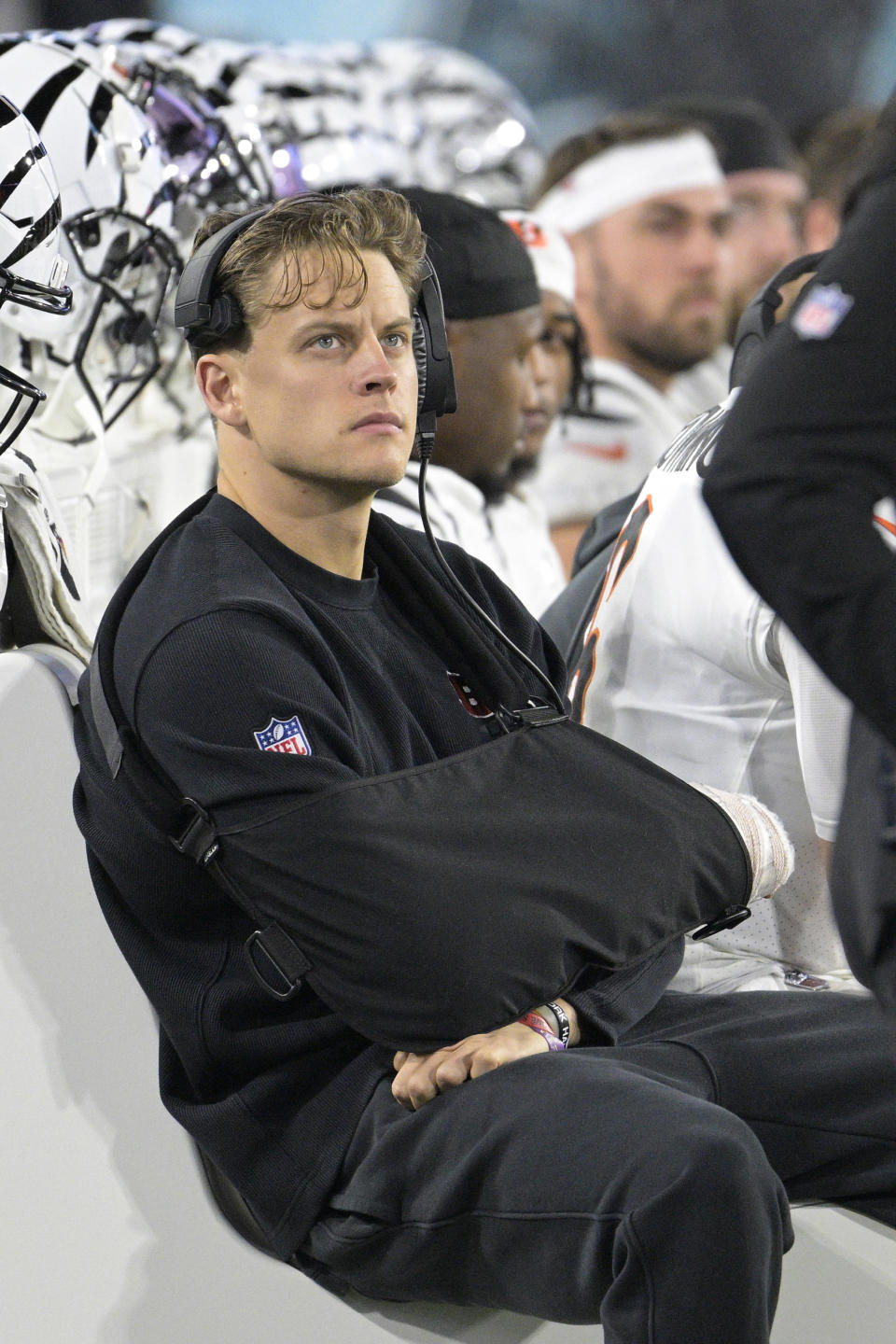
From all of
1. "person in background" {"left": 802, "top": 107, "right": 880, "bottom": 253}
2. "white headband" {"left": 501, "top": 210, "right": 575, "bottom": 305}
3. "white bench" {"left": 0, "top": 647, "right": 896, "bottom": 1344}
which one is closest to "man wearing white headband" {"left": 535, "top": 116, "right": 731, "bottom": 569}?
"person in background" {"left": 802, "top": 107, "right": 880, "bottom": 253}

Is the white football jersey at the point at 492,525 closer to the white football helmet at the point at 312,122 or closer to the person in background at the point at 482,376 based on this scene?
the person in background at the point at 482,376

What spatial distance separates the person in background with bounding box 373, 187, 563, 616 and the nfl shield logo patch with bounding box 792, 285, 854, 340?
1.44m

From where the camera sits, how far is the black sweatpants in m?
1.14

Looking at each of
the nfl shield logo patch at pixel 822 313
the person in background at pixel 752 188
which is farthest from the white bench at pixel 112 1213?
the person in background at pixel 752 188

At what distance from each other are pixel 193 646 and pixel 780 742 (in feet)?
2.18

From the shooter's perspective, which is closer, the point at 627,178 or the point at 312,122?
the point at 312,122

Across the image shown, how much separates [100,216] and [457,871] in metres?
1.81

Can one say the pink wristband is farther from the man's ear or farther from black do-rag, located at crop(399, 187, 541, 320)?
black do-rag, located at crop(399, 187, 541, 320)

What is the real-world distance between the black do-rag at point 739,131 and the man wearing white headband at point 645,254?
0.79ft

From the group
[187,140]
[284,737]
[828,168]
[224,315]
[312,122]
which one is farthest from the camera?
[828,168]

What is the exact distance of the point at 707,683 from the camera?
5.53ft

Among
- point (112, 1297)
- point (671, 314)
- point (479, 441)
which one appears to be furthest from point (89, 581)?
point (671, 314)

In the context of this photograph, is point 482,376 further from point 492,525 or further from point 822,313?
point 822,313

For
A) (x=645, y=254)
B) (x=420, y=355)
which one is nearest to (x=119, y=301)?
(x=420, y=355)
